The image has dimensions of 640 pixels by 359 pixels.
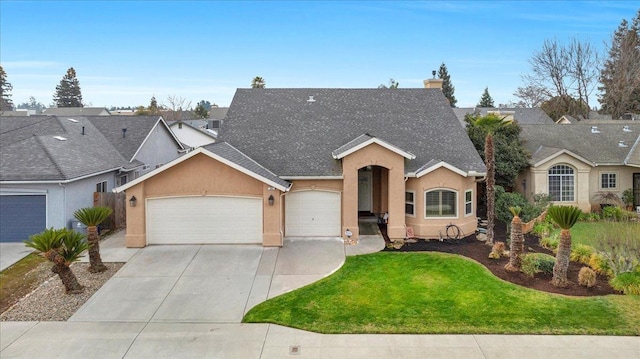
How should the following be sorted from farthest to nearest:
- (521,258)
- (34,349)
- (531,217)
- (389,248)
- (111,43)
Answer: (111,43), (531,217), (389,248), (521,258), (34,349)

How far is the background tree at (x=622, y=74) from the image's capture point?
46250 mm

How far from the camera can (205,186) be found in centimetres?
1532

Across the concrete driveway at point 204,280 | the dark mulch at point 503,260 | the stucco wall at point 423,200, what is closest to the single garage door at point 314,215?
the concrete driveway at point 204,280

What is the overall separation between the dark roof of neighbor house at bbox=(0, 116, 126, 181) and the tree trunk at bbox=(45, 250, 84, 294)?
19.5 ft

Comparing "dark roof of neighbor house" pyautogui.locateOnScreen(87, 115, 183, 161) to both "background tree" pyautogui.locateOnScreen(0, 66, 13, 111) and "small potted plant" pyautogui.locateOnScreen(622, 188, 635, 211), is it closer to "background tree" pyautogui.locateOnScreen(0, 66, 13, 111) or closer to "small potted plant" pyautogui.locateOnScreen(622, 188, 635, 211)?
"small potted plant" pyautogui.locateOnScreen(622, 188, 635, 211)

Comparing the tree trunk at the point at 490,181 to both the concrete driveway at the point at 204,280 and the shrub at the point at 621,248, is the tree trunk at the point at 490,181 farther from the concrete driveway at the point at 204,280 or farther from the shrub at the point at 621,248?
the concrete driveway at the point at 204,280

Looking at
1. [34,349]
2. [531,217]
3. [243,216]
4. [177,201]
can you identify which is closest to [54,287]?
[34,349]

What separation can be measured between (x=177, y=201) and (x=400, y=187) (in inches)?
338

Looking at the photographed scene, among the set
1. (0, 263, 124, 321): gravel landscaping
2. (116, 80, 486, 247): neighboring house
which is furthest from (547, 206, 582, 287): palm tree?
(0, 263, 124, 321): gravel landscaping

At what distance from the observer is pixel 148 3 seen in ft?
71.8

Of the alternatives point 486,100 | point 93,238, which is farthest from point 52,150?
point 486,100

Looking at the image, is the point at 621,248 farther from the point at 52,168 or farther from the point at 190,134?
the point at 190,134

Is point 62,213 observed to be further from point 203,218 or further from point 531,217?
point 531,217

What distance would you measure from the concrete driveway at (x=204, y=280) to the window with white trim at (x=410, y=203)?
3448 mm
